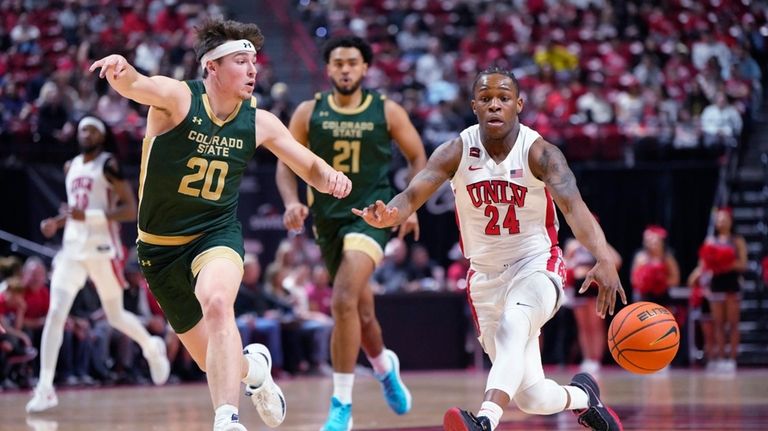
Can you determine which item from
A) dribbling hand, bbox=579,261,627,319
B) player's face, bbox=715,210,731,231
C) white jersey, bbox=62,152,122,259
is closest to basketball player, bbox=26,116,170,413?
white jersey, bbox=62,152,122,259

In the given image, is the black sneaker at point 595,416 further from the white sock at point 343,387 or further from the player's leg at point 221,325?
the player's leg at point 221,325

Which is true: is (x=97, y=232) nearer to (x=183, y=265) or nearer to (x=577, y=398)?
(x=183, y=265)

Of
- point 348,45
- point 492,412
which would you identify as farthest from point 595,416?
point 348,45

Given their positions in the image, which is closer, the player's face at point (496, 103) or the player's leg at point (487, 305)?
the player's face at point (496, 103)

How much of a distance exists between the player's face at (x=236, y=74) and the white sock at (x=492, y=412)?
2.04 m

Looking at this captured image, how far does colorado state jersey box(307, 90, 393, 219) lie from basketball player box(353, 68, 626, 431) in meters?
1.87

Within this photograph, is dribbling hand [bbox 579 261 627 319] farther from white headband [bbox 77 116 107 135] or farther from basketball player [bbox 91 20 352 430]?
white headband [bbox 77 116 107 135]

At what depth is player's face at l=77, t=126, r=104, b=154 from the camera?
33.5ft

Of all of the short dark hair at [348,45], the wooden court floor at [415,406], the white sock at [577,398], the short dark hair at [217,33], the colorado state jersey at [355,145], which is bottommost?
the wooden court floor at [415,406]

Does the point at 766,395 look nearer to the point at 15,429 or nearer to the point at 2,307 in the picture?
the point at 15,429

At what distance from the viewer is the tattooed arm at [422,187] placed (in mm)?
5965

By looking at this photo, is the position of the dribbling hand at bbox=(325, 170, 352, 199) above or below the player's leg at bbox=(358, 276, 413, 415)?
above

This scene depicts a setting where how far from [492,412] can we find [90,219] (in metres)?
5.73

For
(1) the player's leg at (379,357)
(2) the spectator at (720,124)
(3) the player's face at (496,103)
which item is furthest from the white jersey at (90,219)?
(2) the spectator at (720,124)
